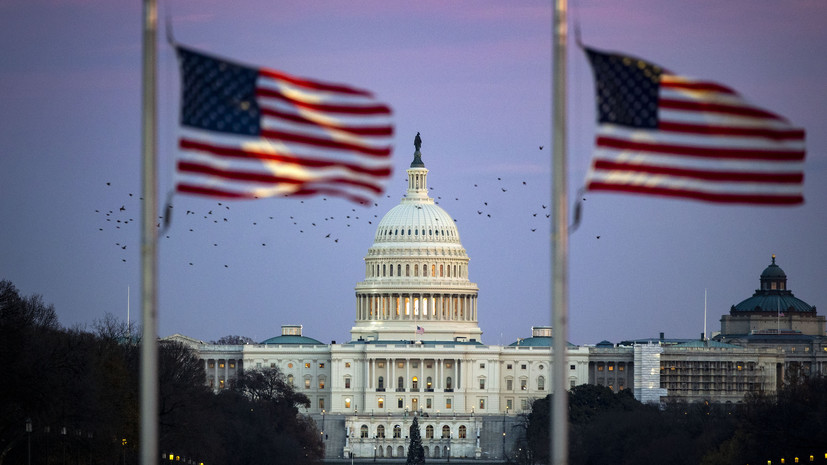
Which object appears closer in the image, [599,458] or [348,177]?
[348,177]

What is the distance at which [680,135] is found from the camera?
38594 mm

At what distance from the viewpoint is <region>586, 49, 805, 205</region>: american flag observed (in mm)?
38312

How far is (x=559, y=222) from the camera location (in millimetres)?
38531

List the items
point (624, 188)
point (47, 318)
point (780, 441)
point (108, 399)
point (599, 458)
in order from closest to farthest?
point (624, 188), point (108, 399), point (780, 441), point (47, 318), point (599, 458)

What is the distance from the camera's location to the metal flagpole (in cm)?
3847

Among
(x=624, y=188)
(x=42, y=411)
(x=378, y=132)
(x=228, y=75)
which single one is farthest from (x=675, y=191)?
(x=42, y=411)

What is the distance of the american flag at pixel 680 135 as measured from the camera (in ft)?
126

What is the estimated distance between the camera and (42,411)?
103 m

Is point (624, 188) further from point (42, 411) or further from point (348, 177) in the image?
point (42, 411)

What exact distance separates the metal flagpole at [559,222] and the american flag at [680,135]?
0.62 metres

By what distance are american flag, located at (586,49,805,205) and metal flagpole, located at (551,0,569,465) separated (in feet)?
2.03

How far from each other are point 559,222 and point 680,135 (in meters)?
2.69

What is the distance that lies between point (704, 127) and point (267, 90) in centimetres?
799

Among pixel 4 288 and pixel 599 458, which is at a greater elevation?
pixel 4 288
